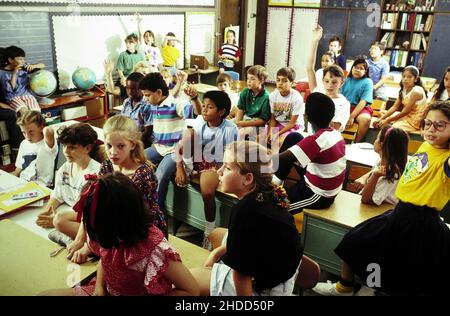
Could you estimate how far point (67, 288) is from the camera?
59.6 inches

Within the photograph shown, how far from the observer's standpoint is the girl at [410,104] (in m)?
4.16

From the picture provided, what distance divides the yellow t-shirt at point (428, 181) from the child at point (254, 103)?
187 centimetres

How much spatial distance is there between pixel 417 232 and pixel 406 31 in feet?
21.3

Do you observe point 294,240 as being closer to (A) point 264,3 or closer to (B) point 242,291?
(B) point 242,291

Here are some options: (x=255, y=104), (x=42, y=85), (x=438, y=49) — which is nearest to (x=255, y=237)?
(x=255, y=104)

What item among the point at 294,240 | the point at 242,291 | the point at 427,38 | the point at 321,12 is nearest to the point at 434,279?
the point at 294,240

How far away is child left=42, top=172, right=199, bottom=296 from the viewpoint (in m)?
1.33

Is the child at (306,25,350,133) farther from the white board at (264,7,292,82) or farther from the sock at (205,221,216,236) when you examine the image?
the white board at (264,7,292,82)

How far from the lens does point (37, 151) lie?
2836 millimetres

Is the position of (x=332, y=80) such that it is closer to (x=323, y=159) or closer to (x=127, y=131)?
(x=323, y=159)

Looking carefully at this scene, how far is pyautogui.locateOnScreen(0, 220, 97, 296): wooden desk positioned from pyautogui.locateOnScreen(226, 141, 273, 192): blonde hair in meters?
0.83

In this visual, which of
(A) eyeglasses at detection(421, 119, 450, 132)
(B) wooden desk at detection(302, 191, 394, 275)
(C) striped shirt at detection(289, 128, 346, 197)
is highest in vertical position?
(A) eyeglasses at detection(421, 119, 450, 132)

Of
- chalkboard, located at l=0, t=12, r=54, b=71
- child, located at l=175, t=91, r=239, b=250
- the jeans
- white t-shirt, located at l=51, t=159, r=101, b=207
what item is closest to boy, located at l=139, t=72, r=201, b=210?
the jeans
